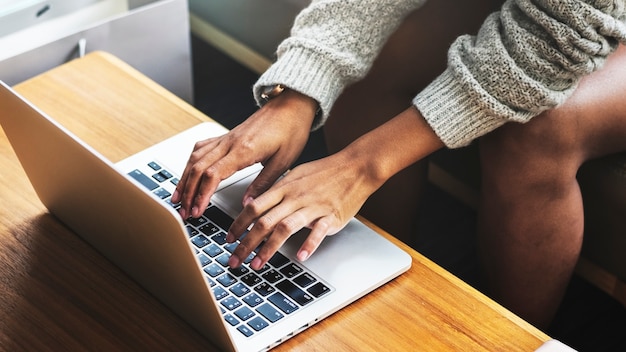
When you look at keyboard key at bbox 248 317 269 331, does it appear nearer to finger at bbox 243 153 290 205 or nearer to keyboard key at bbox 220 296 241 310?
keyboard key at bbox 220 296 241 310

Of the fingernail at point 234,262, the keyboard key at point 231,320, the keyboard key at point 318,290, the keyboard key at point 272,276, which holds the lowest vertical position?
the keyboard key at point 231,320

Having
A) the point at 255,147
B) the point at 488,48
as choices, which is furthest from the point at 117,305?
the point at 488,48

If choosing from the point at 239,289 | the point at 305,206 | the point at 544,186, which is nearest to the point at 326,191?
the point at 305,206

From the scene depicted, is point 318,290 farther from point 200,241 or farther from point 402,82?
point 402,82

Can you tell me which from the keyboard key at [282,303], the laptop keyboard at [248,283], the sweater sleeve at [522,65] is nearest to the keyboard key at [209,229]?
the laptop keyboard at [248,283]

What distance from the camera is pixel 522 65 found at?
822mm

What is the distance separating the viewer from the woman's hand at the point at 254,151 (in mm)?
806

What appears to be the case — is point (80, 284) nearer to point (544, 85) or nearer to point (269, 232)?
point (269, 232)

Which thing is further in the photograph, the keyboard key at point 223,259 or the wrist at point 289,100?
the wrist at point 289,100

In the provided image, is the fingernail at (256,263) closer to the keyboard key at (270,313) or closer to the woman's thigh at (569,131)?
the keyboard key at (270,313)

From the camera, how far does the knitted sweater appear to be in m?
0.81

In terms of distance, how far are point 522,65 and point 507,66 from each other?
0.02 meters

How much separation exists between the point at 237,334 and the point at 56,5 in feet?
2.73

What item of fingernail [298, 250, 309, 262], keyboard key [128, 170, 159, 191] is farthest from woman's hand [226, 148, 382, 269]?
keyboard key [128, 170, 159, 191]
